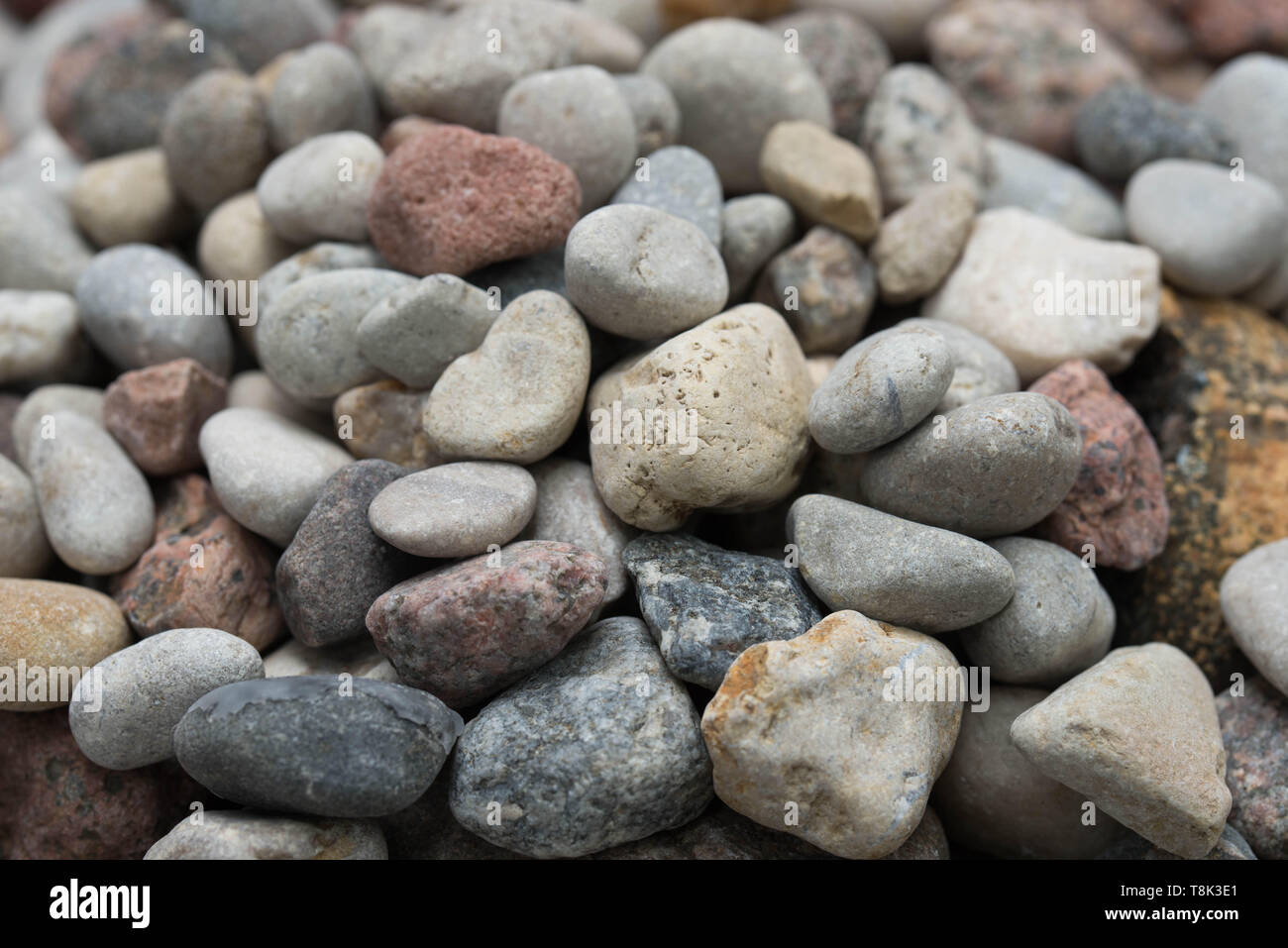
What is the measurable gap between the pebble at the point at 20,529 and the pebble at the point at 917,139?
2.84 metres

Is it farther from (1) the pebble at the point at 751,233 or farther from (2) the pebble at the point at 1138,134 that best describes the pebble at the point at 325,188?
(2) the pebble at the point at 1138,134

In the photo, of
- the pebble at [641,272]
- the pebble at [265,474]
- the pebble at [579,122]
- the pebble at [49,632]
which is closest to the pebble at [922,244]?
the pebble at [641,272]

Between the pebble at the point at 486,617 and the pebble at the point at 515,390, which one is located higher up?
the pebble at the point at 515,390

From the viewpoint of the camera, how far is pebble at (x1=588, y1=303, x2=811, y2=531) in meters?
2.46

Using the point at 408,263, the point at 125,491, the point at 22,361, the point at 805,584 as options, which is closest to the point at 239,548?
the point at 125,491

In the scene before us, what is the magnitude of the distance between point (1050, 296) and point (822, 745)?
1.70m

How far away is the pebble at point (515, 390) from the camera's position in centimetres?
259

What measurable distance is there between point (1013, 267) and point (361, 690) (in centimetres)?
231

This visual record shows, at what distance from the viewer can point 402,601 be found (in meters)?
2.31

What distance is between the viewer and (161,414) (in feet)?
9.28

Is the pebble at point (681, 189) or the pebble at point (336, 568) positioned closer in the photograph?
the pebble at point (336, 568)

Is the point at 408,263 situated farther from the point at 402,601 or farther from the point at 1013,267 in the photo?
the point at 1013,267

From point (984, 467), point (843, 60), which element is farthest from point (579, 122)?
point (984, 467)

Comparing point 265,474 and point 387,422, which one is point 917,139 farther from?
point 265,474
